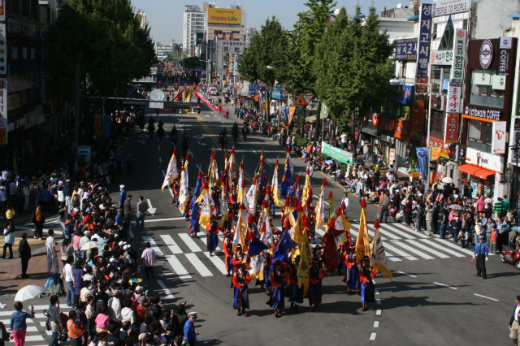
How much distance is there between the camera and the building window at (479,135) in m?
36.2

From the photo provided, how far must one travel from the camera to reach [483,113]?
3625cm

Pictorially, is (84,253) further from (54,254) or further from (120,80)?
(120,80)

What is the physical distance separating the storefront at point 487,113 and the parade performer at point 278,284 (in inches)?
791

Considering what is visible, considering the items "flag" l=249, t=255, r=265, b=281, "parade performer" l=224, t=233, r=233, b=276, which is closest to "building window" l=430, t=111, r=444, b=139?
"parade performer" l=224, t=233, r=233, b=276

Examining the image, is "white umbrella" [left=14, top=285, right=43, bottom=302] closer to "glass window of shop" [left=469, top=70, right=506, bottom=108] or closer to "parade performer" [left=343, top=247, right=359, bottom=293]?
"parade performer" [left=343, top=247, right=359, bottom=293]

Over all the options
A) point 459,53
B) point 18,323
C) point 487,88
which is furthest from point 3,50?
point 487,88

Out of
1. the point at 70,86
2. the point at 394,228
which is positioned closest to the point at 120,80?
the point at 70,86

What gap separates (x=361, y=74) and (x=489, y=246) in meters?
19.8

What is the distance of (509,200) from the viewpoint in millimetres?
33656

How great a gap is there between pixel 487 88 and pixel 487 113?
156 centimetres

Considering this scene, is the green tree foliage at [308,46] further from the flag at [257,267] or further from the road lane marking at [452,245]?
the flag at [257,267]

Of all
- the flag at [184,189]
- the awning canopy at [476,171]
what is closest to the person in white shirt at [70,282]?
the flag at [184,189]

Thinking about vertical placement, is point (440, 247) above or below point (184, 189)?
below

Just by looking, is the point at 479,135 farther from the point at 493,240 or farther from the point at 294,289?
the point at 294,289
